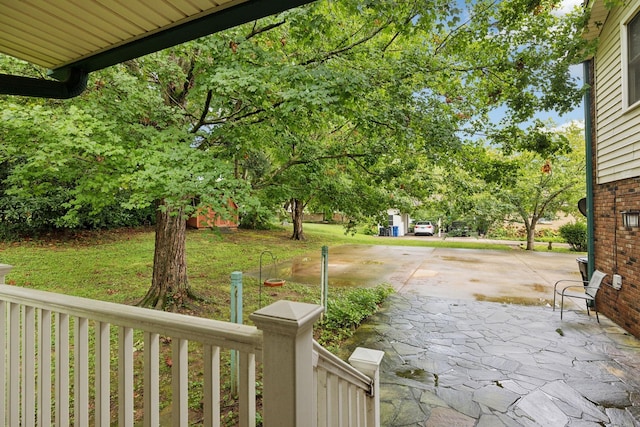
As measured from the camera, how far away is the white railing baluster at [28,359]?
1.81 metres

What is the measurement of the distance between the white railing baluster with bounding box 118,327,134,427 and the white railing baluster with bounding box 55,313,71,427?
16.8 inches

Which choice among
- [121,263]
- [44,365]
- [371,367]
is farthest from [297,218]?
[44,365]

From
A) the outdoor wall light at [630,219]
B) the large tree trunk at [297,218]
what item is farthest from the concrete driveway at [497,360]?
the large tree trunk at [297,218]

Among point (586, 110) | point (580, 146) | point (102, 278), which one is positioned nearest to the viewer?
point (586, 110)

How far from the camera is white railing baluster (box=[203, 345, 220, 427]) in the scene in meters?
1.28

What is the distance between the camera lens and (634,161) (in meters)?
4.68

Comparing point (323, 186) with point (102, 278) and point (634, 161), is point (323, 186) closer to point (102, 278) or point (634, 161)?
point (634, 161)

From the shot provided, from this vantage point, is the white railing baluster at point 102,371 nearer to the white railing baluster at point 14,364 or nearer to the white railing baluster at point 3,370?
the white railing baluster at point 14,364

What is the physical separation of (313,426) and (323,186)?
526 centimetres

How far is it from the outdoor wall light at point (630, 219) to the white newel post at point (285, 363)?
18.6 ft

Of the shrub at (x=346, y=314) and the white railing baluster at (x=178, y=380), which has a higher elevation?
the white railing baluster at (x=178, y=380)

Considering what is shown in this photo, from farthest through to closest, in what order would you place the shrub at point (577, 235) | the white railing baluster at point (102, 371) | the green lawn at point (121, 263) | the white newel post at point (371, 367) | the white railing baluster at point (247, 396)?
the shrub at point (577, 235) → the green lawn at point (121, 263) → the white newel post at point (371, 367) → the white railing baluster at point (102, 371) → the white railing baluster at point (247, 396)

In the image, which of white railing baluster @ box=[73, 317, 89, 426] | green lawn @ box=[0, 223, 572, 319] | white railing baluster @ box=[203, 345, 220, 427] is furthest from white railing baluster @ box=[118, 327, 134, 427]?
green lawn @ box=[0, 223, 572, 319]

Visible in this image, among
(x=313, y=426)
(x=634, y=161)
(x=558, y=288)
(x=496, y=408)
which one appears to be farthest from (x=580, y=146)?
(x=313, y=426)
